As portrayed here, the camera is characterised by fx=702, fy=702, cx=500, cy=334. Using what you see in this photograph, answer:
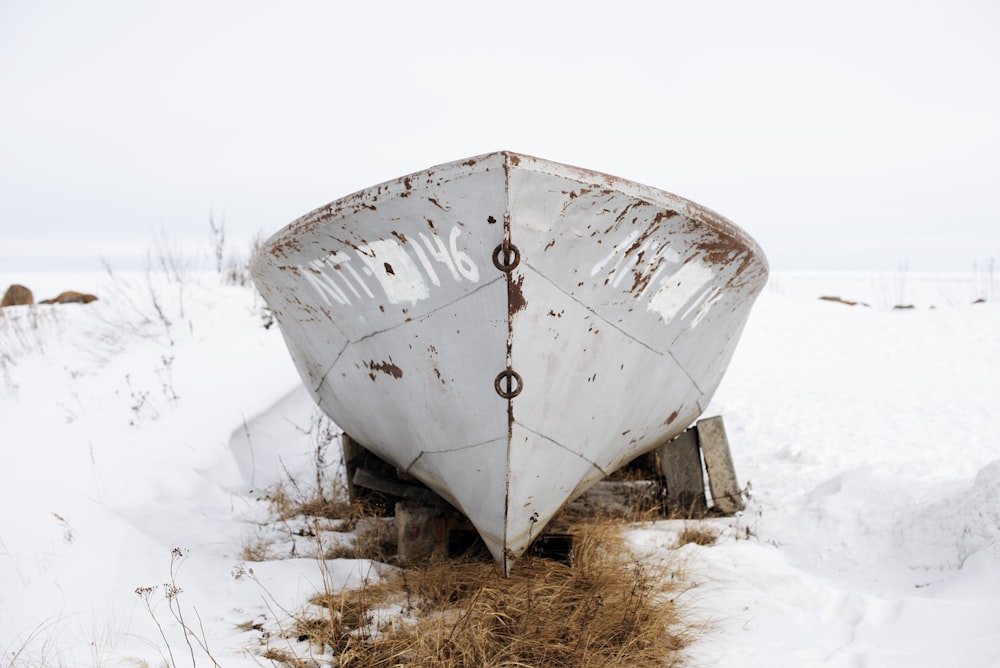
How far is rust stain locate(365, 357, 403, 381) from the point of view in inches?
103

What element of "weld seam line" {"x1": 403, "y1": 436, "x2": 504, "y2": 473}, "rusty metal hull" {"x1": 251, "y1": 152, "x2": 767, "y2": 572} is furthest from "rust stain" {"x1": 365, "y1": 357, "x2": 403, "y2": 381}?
"weld seam line" {"x1": 403, "y1": 436, "x2": 504, "y2": 473}

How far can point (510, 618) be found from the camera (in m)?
2.53

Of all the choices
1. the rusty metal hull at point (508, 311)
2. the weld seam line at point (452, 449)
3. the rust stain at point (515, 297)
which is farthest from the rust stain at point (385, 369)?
the rust stain at point (515, 297)

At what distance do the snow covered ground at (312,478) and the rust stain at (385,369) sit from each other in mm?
785

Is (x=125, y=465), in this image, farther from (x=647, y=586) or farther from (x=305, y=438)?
(x=647, y=586)

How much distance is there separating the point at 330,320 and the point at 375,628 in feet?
3.81

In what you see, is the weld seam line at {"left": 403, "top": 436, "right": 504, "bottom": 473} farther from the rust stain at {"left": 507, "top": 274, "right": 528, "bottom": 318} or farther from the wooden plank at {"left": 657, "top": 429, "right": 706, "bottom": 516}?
the wooden plank at {"left": 657, "top": 429, "right": 706, "bottom": 516}

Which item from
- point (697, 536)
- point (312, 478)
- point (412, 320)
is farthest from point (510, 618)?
point (312, 478)

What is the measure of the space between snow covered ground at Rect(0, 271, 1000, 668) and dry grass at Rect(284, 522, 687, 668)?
0.48 feet

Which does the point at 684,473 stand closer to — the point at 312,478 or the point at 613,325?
the point at 613,325

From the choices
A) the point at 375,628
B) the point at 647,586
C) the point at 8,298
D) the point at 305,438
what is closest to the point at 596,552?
the point at 647,586

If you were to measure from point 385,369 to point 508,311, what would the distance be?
697 millimetres

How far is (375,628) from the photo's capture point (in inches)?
98.7

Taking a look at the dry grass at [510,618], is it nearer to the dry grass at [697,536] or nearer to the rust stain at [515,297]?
the dry grass at [697,536]
